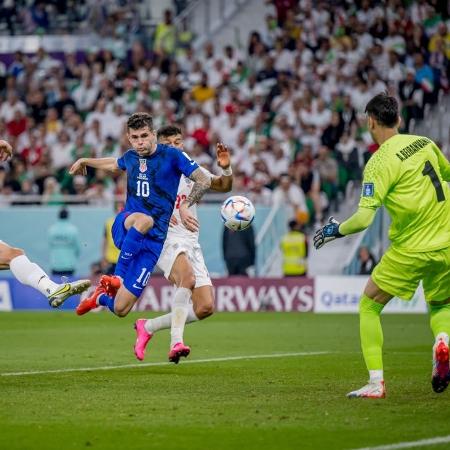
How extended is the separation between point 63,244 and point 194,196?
1225 centimetres

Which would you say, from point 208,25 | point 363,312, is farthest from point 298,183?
point 363,312

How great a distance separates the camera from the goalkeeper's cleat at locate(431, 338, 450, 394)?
9.48 meters

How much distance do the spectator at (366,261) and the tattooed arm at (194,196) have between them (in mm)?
11682

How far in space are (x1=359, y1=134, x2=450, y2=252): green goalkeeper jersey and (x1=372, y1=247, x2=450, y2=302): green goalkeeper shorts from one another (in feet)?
0.21

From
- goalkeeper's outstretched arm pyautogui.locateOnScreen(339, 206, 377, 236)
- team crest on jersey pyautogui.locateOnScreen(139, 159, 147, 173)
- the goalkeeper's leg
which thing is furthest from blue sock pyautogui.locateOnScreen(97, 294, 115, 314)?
goalkeeper's outstretched arm pyautogui.locateOnScreen(339, 206, 377, 236)

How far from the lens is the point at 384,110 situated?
9641 mm

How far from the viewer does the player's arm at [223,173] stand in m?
11.7

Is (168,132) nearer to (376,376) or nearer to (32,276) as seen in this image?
(32,276)

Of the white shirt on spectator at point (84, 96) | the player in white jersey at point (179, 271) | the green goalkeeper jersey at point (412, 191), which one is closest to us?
the green goalkeeper jersey at point (412, 191)

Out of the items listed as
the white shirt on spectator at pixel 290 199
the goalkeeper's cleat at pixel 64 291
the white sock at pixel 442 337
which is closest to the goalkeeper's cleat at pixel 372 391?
the white sock at pixel 442 337

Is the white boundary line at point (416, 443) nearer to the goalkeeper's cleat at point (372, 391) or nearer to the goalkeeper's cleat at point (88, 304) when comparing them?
the goalkeeper's cleat at point (372, 391)

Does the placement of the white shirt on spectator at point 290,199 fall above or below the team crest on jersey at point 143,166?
below

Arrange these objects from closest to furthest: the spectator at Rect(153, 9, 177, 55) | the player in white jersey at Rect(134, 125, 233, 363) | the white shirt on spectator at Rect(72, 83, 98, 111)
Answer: the player in white jersey at Rect(134, 125, 233, 363)
the white shirt on spectator at Rect(72, 83, 98, 111)
the spectator at Rect(153, 9, 177, 55)

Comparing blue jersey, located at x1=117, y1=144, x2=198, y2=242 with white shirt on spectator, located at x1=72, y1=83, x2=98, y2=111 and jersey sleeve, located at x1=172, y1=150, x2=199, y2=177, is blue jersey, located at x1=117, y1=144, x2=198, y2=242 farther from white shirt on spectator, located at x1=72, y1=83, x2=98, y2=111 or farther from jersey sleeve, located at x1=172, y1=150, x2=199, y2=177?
white shirt on spectator, located at x1=72, y1=83, x2=98, y2=111
